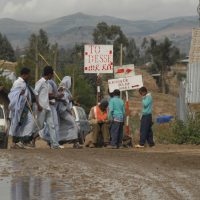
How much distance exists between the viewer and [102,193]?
9703 millimetres

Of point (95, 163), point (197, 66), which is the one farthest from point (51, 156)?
point (197, 66)

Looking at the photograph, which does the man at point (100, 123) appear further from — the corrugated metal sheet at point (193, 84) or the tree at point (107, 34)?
the tree at point (107, 34)

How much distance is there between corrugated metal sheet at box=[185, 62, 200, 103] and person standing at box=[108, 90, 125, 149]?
5.04 m

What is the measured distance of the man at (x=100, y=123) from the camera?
20.9 m

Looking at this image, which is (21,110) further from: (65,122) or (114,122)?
(114,122)

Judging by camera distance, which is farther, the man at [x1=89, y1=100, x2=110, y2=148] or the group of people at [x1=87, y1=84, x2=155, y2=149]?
the man at [x1=89, y1=100, x2=110, y2=148]

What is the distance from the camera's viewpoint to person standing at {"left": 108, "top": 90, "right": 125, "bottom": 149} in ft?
65.5

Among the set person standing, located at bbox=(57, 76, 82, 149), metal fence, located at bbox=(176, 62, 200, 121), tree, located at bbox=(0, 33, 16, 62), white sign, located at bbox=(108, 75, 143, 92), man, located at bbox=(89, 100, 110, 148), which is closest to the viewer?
person standing, located at bbox=(57, 76, 82, 149)

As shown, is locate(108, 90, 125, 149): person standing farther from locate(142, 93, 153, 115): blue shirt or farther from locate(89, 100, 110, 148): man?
locate(89, 100, 110, 148): man

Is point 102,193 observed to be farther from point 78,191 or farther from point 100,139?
point 100,139

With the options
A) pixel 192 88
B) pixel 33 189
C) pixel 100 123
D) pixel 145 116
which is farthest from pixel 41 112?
pixel 192 88

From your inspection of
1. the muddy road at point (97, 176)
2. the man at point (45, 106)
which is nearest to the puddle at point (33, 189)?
the muddy road at point (97, 176)

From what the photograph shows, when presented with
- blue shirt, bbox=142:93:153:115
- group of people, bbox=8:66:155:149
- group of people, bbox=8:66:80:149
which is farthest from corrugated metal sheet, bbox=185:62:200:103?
group of people, bbox=8:66:80:149

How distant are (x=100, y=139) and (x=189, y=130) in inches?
114
